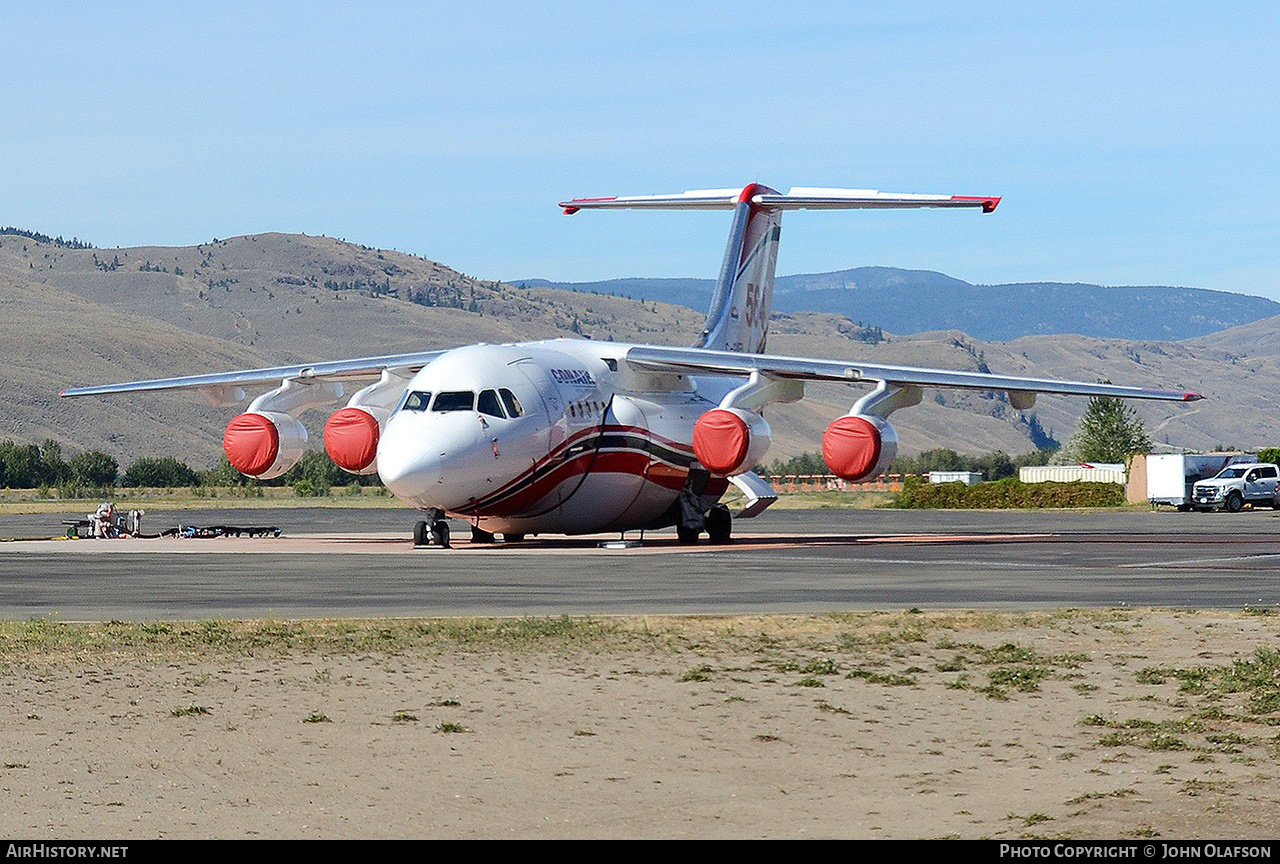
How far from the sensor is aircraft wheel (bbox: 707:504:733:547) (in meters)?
37.8

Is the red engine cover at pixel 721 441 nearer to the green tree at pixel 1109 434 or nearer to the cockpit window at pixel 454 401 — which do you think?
the cockpit window at pixel 454 401

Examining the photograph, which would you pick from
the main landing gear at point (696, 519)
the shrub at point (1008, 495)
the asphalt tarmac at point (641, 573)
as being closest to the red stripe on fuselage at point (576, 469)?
the main landing gear at point (696, 519)

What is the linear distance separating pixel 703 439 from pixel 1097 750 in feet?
77.9

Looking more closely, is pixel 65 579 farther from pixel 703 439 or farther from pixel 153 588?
pixel 703 439

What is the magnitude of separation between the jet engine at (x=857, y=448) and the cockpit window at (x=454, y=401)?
6.70 metres

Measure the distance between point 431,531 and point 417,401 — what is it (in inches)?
116

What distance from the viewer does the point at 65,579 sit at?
24.8m

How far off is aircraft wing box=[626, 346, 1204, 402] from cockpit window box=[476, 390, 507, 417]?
4396 millimetres

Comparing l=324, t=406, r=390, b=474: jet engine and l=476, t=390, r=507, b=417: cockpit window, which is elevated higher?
l=476, t=390, r=507, b=417: cockpit window

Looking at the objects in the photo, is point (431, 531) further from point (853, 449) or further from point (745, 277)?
point (745, 277)

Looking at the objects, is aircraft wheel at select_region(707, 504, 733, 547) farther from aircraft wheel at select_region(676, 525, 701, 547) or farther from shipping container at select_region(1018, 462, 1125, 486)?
shipping container at select_region(1018, 462, 1125, 486)

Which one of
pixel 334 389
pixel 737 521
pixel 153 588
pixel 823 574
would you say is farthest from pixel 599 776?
pixel 737 521

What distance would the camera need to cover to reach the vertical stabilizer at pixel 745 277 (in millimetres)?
41875

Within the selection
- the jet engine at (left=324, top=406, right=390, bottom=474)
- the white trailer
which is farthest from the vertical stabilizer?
the white trailer
